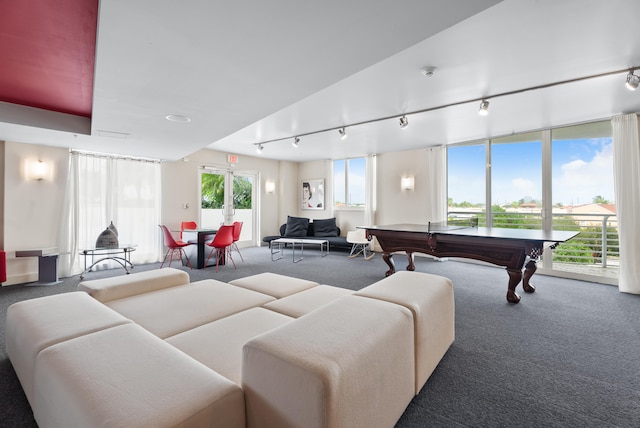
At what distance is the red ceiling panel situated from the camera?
5.74ft

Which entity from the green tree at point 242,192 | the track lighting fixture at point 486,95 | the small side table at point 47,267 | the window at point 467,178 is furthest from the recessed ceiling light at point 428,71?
the green tree at point 242,192

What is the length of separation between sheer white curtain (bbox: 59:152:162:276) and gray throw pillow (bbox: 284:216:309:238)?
313 centimetres

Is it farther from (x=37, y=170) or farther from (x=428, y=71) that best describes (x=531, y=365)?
(x=37, y=170)

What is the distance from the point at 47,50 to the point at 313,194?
269 inches

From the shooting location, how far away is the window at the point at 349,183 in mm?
8031

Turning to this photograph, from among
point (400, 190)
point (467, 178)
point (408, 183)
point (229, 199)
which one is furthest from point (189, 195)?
point (467, 178)

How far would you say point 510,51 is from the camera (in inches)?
99.1

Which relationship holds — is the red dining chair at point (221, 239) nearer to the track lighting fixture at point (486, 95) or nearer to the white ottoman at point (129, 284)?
the track lighting fixture at point (486, 95)

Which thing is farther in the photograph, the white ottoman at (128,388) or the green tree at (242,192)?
the green tree at (242,192)

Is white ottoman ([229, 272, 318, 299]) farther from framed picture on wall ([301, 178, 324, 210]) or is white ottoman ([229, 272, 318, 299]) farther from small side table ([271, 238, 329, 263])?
framed picture on wall ([301, 178, 324, 210])

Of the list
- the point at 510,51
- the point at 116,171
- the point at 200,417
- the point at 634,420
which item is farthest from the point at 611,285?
the point at 116,171

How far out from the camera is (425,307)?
174cm

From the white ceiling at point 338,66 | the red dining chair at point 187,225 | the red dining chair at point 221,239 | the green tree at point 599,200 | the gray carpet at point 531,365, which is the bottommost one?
the gray carpet at point 531,365

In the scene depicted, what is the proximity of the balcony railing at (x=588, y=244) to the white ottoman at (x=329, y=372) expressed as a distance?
485 centimetres
